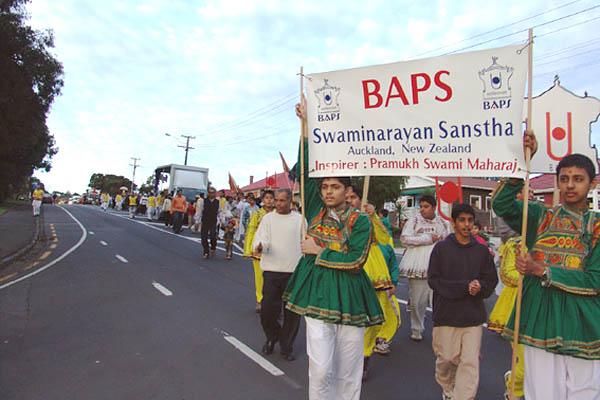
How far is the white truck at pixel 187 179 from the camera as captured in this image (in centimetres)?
2564

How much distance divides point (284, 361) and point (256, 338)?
2.78 ft

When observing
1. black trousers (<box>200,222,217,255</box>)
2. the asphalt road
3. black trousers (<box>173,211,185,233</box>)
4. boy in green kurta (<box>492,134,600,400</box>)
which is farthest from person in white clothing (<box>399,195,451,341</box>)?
black trousers (<box>173,211,185,233</box>)

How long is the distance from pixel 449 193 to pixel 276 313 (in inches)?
156

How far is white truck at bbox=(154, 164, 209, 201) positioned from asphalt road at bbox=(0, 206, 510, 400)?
54.5 ft

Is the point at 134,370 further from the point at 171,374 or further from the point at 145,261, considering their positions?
the point at 145,261

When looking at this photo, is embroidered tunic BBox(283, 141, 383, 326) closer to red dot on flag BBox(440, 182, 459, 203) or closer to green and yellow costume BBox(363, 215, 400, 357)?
green and yellow costume BBox(363, 215, 400, 357)

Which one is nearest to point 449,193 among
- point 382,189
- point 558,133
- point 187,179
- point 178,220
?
point 558,133

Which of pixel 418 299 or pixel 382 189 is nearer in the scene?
pixel 418 299

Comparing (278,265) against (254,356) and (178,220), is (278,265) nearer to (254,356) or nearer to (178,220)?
(254,356)

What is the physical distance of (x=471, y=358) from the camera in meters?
3.44

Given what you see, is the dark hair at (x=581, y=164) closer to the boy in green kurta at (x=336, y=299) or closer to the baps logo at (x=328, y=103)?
the boy in green kurta at (x=336, y=299)

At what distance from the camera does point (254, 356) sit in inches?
196

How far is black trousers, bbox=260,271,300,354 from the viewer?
197 inches

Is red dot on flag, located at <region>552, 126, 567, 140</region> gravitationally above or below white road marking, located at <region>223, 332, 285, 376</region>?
above
